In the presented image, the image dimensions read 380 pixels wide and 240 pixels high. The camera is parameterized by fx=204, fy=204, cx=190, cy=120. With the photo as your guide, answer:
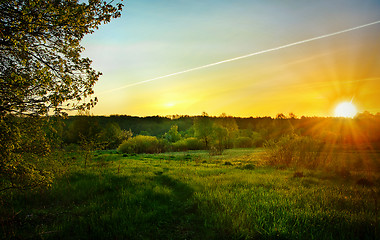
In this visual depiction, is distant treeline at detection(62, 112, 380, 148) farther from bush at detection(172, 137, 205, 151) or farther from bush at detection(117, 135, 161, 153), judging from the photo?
bush at detection(117, 135, 161, 153)

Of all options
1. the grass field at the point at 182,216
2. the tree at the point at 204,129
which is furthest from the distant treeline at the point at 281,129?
the grass field at the point at 182,216

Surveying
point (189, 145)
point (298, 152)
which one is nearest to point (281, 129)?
point (189, 145)

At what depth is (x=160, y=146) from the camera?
7106 centimetres

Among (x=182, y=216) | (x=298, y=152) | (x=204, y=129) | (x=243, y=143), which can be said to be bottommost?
(x=243, y=143)

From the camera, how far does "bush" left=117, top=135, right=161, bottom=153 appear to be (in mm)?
65062

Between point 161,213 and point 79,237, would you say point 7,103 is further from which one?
point 161,213

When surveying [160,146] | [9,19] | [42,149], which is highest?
[9,19]

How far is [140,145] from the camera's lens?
222 feet

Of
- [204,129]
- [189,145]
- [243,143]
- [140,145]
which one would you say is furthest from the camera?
[243,143]

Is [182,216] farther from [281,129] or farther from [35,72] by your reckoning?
[281,129]

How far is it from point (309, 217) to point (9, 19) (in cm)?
1073

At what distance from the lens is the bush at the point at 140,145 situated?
213 ft

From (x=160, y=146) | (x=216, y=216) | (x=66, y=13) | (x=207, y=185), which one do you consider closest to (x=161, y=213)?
(x=216, y=216)

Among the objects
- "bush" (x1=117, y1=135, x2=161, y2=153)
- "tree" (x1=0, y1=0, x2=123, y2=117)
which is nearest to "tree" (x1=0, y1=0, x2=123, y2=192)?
"tree" (x1=0, y1=0, x2=123, y2=117)
